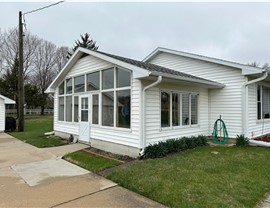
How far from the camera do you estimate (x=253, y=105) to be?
9141mm

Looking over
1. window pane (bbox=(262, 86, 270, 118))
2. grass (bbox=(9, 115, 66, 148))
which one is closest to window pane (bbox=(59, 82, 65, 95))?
grass (bbox=(9, 115, 66, 148))

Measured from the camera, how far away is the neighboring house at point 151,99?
666 centimetres

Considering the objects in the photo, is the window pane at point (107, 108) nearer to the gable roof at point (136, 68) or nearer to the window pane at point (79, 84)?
the gable roof at point (136, 68)

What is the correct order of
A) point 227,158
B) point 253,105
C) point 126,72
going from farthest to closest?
point 253,105, point 126,72, point 227,158

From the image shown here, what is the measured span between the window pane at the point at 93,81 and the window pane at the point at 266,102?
8.15m

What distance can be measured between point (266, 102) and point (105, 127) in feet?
27.5

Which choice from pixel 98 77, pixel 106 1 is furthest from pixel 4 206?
pixel 106 1

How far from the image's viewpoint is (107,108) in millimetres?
7770

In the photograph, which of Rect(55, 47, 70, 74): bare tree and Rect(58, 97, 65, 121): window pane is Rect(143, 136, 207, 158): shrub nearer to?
Rect(58, 97, 65, 121): window pane

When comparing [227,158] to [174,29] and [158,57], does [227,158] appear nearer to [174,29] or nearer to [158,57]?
[158,57]

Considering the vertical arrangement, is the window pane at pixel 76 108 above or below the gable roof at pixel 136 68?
below

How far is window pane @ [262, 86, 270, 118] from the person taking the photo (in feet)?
33.2

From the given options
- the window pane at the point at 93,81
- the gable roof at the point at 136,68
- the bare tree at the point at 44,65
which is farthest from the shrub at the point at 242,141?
the bare tree at the point at 44,65

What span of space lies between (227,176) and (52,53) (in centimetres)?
3951
